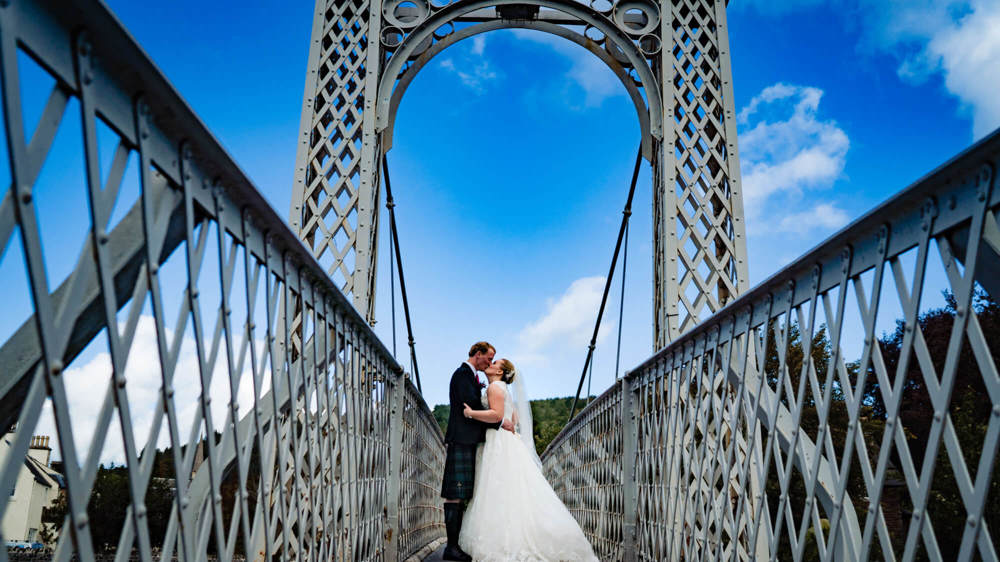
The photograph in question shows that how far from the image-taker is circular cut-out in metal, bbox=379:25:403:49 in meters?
5.68

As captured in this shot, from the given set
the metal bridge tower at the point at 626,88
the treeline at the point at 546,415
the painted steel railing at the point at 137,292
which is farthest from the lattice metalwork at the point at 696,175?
the treeline at the point at 546,415

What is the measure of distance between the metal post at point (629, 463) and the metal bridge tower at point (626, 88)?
49.1 inches

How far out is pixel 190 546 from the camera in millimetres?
1258

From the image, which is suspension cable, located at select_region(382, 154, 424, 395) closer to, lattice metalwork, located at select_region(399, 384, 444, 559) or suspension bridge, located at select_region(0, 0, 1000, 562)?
lattice metalwork, located at select_region(399, 384, 444, 559)

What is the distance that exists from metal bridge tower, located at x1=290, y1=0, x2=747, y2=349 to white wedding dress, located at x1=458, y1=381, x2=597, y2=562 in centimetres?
141

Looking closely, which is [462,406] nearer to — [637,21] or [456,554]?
[456,554]

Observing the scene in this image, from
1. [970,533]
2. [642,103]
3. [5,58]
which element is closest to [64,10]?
[5,58]

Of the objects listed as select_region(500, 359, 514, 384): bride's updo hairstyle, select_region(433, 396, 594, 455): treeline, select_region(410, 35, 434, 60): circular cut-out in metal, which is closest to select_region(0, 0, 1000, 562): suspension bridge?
select_region(500, 359, 514, 384): bride's updo hairstyle

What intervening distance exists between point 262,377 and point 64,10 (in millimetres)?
875

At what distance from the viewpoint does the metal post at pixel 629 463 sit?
11.7 feet

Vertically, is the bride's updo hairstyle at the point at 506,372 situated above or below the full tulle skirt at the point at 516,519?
above

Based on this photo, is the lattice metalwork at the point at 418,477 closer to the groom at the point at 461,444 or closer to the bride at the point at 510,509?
the groom at the point at 461,444

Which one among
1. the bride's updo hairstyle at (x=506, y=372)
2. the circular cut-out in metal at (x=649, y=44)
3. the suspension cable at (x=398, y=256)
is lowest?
the bride's updo hairstyle at (x=506, y=372)

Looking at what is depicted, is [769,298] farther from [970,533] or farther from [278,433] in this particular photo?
[278,433]
